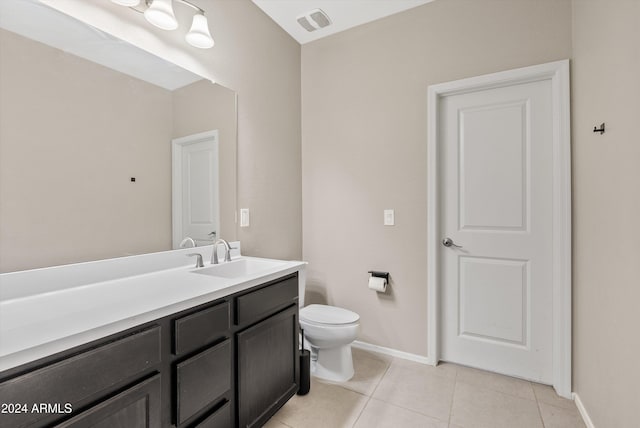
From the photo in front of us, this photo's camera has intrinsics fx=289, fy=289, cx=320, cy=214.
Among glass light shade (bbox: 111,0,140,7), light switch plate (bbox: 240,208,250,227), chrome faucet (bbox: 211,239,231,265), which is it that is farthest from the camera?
light switch plate (bbox: 240,208,250,227)

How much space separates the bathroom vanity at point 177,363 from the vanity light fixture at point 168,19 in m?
1.26

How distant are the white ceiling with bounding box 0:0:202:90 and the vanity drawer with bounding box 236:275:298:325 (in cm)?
124

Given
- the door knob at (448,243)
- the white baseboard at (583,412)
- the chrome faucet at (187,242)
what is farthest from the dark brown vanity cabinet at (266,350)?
the white baseboard at (583,412)

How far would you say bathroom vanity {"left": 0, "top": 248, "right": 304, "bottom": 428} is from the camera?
2.42 ft

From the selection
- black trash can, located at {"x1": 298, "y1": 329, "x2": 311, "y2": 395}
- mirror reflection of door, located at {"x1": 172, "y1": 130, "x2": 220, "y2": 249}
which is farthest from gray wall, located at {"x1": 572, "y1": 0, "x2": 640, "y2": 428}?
mirror reflection of door, located at {"x1": 172, "y1": 130, "x2": 220, "y2": 249}

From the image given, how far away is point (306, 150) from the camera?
2.70 metres

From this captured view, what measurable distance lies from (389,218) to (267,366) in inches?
55.2

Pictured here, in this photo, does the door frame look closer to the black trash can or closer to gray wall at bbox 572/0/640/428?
gray wall at bbox 572/0/640/428

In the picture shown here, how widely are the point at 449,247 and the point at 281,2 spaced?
2232 mm

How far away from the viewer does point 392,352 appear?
235 cm

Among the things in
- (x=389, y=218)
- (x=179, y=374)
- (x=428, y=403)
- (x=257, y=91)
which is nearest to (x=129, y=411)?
(x=179, y=374)

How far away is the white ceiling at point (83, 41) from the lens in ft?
3.63

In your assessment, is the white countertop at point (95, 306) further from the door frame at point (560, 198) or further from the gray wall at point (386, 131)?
the door frame at point (560, 198)

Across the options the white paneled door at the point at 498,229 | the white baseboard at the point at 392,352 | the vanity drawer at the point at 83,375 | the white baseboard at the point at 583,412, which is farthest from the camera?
the white baseboard at the point at 392,352
